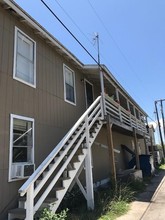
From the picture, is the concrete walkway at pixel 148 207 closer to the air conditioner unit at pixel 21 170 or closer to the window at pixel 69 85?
the air conditioner unit at pixel 21 170

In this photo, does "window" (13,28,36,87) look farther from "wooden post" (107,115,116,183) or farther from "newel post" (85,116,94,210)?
"wooden post" (107,115,116,183)

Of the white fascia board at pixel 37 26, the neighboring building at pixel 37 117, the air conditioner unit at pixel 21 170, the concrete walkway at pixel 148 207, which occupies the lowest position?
the concrete walkway at pixel 148 207

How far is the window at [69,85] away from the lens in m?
10.0

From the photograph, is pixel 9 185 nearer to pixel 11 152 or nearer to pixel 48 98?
pixel 11 152

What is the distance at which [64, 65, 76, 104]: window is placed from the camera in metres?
10.0

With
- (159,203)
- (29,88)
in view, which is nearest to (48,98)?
(29,88)

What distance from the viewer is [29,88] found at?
746 centimetres

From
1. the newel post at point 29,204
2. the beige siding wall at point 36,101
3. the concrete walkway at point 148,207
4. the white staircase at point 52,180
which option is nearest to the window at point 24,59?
the beige siding wall at point 36,101

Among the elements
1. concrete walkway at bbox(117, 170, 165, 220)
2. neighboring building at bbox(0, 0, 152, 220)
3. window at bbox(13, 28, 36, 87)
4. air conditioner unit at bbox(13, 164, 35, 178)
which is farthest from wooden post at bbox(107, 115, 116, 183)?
air conditioner unit at bbox(13, 164, 35, 178)

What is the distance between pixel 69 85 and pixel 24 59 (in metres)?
3.14

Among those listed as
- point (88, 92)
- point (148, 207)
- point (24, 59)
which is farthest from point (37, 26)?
point (148, 207)

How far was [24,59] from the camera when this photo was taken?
25.0 feet

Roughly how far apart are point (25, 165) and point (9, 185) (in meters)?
0.70

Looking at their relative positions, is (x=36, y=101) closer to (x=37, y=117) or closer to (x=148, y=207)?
(x=37, y=117)
